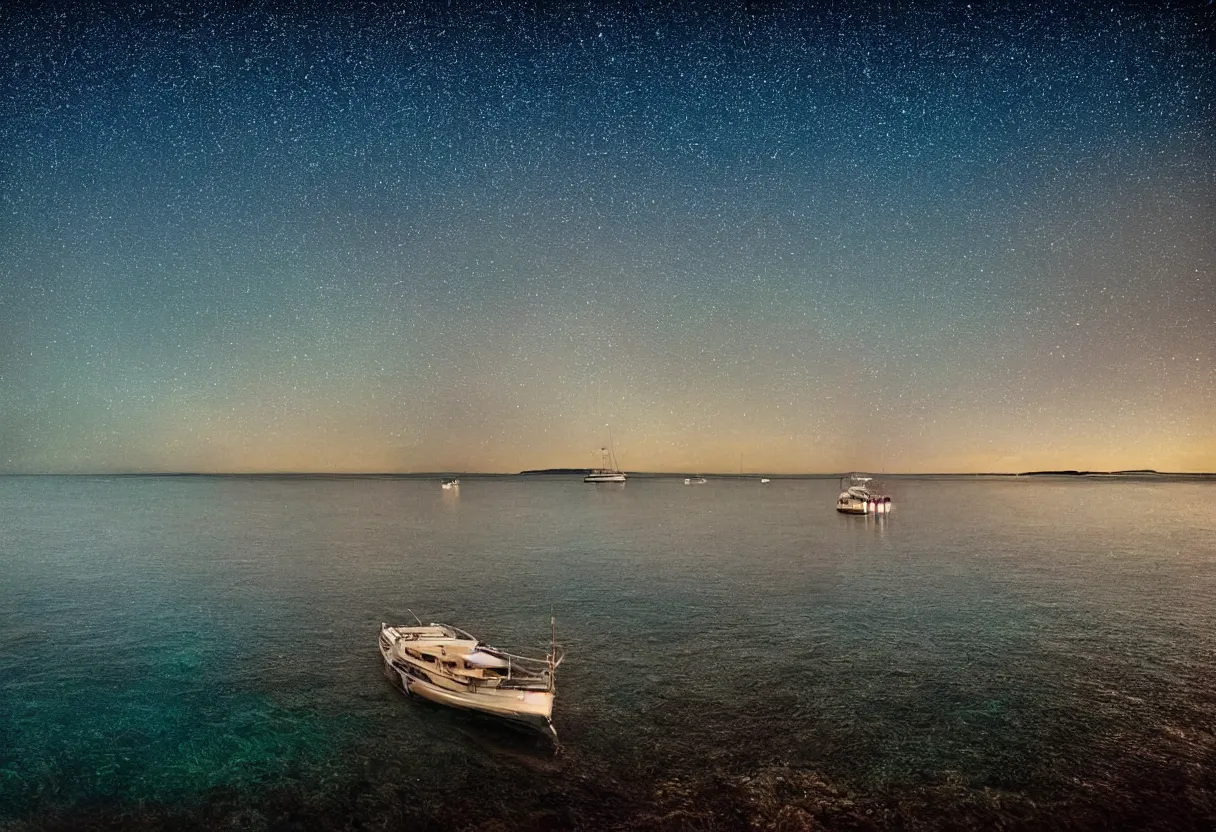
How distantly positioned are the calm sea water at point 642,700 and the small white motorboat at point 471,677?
1.11m

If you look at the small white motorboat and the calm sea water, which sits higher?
the small white motorboat

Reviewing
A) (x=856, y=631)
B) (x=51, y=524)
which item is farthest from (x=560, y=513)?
(x=856, y=631)

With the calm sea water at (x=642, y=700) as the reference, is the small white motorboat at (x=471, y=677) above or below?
above

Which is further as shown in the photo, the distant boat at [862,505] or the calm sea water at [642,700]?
the distant boat at [862,505]

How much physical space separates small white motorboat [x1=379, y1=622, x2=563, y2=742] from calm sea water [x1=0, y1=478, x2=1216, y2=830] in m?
1.11

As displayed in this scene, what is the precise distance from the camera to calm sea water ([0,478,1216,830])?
25766 mm

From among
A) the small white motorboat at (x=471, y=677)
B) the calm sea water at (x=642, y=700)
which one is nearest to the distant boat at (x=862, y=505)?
the calm sea water at (x=642, y=700)

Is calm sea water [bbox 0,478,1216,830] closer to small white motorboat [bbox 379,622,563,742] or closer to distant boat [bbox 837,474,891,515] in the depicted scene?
small white motorboat [bbox 379,622,563,742]

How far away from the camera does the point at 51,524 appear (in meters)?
154

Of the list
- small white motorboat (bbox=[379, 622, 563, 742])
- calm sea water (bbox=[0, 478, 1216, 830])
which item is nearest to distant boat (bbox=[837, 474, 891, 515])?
calm sea water (bbox=[0, 478, 1216, 830])

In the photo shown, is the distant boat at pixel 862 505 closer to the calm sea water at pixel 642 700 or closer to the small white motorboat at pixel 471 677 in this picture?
the calm sea water at pixel 642 700

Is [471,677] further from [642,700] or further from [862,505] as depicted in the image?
[862,505]

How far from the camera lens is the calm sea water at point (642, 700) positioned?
25766 mm

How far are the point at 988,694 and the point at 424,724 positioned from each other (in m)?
31.3
